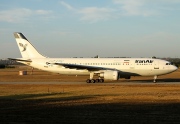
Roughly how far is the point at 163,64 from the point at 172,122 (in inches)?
1233

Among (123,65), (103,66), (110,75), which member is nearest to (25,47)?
(103,66)

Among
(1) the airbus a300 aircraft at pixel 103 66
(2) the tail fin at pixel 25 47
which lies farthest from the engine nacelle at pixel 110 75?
(2) the tail fin at pixel 25 47

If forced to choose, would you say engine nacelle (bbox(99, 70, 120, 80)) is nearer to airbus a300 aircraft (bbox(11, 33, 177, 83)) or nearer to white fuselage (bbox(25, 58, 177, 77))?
airbus a300 aircraft (bbox(11, 33, 177, 83))

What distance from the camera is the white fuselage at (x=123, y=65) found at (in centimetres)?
4400

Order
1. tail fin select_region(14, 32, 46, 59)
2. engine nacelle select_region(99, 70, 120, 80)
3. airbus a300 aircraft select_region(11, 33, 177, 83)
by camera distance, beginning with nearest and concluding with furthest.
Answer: engine nacelle select_region(99, 70, 120, 80) → airbus a300 aircraft select_region(11, 33, 177, 83) → tail fin select_region(14, 32, 46, 59)

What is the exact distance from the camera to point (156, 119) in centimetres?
1416

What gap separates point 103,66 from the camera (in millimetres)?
45812

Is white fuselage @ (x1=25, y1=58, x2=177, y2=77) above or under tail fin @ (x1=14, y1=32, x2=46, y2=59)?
under

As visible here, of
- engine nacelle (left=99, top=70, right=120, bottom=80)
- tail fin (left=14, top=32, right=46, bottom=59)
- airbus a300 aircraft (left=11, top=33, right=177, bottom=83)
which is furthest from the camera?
tail fin (left=14, top=32, right=46, bottom=59)

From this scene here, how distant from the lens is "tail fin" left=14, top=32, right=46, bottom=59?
4953 cm

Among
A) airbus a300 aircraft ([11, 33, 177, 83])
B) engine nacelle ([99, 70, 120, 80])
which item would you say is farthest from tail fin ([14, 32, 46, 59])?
engine nacelle ([99, 70, 120, 80])

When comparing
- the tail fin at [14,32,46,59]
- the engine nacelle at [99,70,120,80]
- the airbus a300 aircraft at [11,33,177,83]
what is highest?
the tail fin at [14,32,46,59]

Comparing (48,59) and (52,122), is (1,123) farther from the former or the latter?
(48,59)

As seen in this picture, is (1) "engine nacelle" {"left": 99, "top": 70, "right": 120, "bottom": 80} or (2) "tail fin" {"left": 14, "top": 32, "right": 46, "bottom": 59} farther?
(2) "tail fin" {"left": 14, "top": 32, "right": 46, "bottom": 59}
